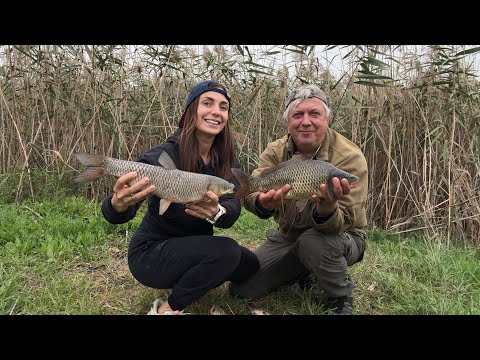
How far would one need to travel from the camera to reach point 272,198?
1919 millimetres

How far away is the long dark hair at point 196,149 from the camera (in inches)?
76.7

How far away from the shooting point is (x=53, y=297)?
2031mm

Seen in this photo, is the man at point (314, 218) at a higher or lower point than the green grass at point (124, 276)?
higher

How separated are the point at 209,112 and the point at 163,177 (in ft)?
1.31

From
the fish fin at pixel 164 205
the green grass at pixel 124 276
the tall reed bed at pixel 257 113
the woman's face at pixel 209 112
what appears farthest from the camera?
the tall reed bed at pixel 257 113

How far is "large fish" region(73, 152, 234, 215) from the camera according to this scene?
172 centimetres

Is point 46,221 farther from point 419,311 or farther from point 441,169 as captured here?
point 441,169

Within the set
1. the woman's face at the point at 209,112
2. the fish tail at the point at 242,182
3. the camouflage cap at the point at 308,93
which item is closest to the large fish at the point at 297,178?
the fish tail at the point at 242,182

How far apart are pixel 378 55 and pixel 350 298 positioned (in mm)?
2325

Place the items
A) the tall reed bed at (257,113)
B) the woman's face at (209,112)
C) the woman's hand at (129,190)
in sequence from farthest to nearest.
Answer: the tall reed bed at (257,113)
the woman's face at (209,112)
the woman's hand at (129,190)

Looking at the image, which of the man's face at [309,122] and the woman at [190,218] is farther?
the man's face at [309,122]

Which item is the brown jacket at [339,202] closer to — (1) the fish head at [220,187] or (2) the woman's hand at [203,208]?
(1) the fish head at [220,187]

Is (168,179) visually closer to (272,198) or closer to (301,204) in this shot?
(272,198)

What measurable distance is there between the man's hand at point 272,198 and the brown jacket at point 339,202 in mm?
102
